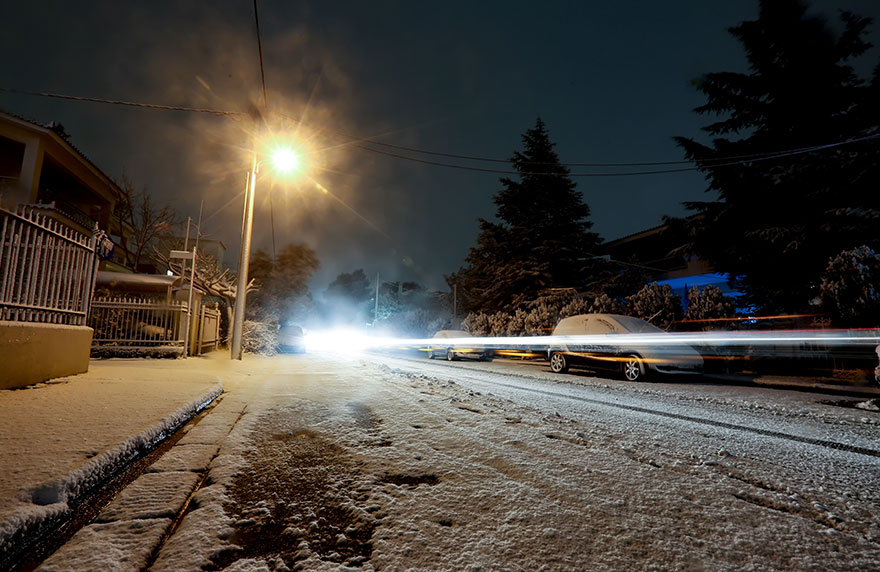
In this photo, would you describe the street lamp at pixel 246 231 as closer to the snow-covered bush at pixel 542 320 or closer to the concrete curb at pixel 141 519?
the concrete curb at pixel 141 519

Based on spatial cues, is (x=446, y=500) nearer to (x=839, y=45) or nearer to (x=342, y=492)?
(x=342, y=492)

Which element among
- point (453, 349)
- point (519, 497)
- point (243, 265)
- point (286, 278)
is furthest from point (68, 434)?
A: point (286, 278)

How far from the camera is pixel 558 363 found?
12.3 m

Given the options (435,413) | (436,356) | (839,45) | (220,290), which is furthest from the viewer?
(436,356)

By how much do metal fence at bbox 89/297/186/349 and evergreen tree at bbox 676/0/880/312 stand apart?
723 inches

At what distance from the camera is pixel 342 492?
6.98 feet

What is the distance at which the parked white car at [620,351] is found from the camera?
9.94 metres

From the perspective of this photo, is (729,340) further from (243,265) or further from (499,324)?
(243,265)

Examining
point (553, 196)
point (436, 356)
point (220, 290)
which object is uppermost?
point (553, 196)

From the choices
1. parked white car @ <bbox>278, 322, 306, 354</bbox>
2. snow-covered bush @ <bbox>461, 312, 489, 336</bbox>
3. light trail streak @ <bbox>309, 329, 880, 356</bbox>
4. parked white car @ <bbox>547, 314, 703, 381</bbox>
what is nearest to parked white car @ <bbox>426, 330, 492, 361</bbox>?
snow-covered bush @ <bbox>461, 312, 489, 336</bbox>

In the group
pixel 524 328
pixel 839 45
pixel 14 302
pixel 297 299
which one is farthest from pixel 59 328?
pixel 297 299

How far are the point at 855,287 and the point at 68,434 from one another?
1422cm

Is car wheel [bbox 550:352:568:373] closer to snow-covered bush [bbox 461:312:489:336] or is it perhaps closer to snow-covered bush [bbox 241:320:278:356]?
snow-covered bush [bbox 241:320:278:356]

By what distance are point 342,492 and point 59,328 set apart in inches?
221
